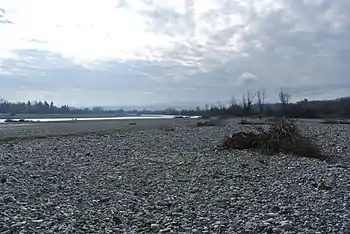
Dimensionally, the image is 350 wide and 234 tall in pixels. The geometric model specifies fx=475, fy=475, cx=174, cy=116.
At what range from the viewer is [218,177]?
15.8m

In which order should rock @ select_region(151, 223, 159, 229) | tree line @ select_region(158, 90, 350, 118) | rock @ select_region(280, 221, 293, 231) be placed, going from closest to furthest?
rock @ select_region(280, 221, 293, 231), rock @ select_region(151, 223, 159, 229), tree line @ select_region(158, 90, 350, 118)

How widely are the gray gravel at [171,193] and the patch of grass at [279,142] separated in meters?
1.21

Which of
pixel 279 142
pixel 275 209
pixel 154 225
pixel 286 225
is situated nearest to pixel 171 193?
pixel 275 209

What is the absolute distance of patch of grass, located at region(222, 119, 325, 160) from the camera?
21.8m

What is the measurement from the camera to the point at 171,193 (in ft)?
43.0

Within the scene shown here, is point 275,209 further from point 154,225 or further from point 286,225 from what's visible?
point 154,225

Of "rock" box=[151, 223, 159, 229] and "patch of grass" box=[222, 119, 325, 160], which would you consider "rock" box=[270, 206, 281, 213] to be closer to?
"rock" box=[151, 223, 159, 229]

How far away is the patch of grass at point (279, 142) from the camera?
2175 cm

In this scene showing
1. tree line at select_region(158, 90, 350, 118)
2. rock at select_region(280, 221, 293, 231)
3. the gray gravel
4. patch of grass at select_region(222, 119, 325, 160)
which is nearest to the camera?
rock at select_region(280, 221, 293, 231)

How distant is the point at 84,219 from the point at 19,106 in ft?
467

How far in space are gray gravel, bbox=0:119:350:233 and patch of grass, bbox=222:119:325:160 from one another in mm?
1207

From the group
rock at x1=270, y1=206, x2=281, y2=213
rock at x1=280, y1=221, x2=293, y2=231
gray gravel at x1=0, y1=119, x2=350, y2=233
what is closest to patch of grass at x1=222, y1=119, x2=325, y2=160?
gray gravel at x1=0, y1=119, x2=350, y2=233

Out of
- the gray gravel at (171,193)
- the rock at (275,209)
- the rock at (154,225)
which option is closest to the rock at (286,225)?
the gray gravel at (171,193)

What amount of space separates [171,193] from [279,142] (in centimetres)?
1068
